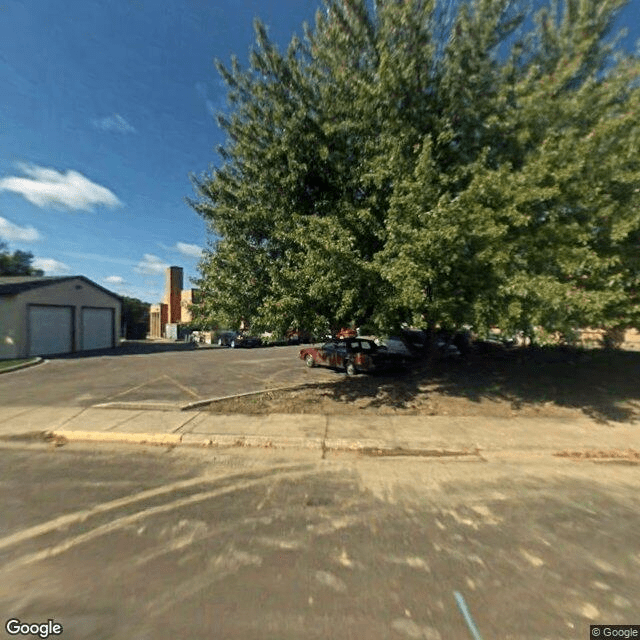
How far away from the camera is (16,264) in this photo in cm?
5103

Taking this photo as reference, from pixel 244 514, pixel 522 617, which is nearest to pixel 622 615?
pixel 522 617

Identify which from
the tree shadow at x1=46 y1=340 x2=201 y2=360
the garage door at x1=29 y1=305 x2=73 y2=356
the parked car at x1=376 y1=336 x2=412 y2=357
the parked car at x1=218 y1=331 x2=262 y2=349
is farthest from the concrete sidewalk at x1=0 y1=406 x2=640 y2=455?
the parked car at x1=218 y1=331 x2=262 y2=349

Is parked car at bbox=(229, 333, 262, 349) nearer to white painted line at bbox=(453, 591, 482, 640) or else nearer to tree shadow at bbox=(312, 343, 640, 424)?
tree shadow at bbox=(312, 343, 640, 424)

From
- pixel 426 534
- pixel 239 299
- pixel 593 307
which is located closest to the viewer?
pixel 426 534

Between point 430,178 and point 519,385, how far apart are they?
6.77 metres

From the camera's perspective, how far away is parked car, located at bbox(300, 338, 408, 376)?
43.7 feet

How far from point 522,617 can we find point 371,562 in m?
1.21

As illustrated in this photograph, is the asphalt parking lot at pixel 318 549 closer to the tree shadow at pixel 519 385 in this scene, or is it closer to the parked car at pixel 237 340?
the tree shadow at pixel 519 385

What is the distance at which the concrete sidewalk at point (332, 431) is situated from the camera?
649 centimetres

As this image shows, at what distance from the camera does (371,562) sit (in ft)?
10.8

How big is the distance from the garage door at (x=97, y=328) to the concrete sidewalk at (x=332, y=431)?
19.0 meters

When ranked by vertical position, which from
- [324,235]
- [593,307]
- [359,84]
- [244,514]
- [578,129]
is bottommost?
[244,514]

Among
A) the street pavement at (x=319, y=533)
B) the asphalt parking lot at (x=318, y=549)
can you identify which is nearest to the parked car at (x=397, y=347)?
the street pavement at (x=319, y=533)

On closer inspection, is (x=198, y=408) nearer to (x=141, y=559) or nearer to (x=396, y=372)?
(x=141, y=559)
